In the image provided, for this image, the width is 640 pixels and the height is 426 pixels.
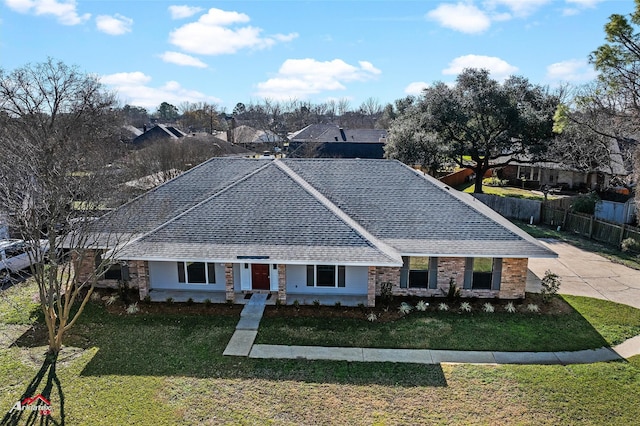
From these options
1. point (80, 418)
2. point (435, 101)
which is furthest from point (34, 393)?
point (435, 101)

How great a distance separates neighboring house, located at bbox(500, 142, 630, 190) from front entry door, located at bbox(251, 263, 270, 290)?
95.3 feet

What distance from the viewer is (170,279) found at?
58.3 ft

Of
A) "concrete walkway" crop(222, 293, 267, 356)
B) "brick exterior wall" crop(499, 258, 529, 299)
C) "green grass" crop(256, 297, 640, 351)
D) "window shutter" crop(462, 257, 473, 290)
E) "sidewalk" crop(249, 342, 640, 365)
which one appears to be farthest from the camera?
"window shutter" crop(462, 257, 473, 290)

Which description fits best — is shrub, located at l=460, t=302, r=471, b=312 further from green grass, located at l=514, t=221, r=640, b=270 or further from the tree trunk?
the tree trunk

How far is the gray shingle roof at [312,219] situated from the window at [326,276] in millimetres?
1442

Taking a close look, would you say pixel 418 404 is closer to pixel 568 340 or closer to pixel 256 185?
pixel 568 340

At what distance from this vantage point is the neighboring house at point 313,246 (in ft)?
52.6

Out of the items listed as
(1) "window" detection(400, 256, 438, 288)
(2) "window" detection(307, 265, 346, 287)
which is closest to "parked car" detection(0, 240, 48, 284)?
(2) "window" detection(307, 265, 346, 287)

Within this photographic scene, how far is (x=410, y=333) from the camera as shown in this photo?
14.5 m

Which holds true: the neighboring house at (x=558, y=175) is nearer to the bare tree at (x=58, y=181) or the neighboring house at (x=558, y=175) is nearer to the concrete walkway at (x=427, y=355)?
the concrete walkway at (x=427, y=355)

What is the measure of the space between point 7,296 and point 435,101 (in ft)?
104

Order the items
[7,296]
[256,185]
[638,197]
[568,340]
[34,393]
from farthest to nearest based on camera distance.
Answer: [638,197] < [256,185] < [7,296] < [568,340] < [34,393]

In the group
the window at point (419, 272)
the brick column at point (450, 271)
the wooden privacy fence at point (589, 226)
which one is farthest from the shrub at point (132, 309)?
the wooden privacy fence at point (589, 226)

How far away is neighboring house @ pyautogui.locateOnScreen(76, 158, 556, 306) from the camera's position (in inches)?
632
